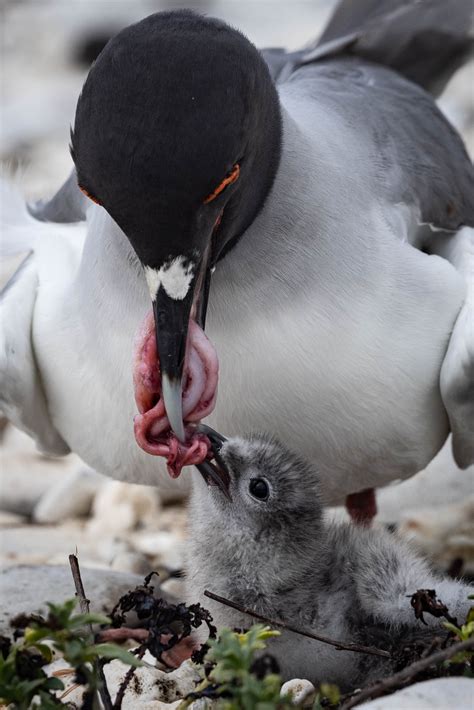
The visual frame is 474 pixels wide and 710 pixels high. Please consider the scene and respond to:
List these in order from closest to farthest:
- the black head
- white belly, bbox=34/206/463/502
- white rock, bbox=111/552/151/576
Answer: the black head
white belly, bbox=34/206/463/502
white rock, bbox=111/552/151/576

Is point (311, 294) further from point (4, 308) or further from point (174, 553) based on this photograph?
point (174, 553)

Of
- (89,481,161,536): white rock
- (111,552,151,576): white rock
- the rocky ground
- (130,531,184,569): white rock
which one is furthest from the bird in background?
(89,481,161,536): white rock

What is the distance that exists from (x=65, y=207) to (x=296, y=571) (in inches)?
83.4

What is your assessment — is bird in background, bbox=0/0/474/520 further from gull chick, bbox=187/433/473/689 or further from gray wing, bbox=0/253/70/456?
gull chick, bbox=187/433/473/689

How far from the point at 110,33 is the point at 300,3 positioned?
2939mm

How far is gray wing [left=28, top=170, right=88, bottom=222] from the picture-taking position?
5.57m

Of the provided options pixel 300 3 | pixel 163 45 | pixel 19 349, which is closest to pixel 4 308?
pixel 19 349

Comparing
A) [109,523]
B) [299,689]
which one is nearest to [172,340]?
[299,689]

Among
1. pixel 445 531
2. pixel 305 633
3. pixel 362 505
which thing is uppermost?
pixel 305 633

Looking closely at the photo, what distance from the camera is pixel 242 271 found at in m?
4.57

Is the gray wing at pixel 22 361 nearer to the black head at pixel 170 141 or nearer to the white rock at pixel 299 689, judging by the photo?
the black head at pixel 170 141

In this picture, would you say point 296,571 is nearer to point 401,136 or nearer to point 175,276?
point 175,276

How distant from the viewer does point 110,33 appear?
47.3 ft

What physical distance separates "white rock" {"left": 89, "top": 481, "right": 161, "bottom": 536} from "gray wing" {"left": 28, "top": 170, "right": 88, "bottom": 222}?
1643 millimetres
